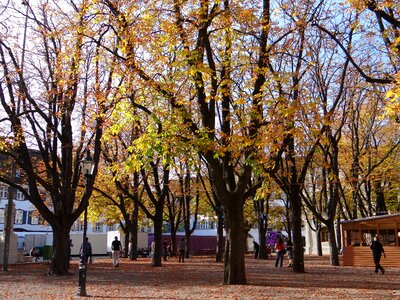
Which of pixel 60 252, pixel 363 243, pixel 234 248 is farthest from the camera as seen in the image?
pixel 363 243

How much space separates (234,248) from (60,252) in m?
8.11

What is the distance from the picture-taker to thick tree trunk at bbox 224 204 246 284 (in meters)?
14.1

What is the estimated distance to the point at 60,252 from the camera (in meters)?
18.5

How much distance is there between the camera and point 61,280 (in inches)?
648

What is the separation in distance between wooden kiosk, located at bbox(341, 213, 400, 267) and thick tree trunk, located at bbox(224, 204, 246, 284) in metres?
13.6

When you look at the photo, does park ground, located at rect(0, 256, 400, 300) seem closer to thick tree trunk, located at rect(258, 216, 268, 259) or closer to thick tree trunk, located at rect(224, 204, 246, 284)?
thick tree trunk, located at rect(224, 204, 246, 284)

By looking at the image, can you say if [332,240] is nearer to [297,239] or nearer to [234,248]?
[297,239]

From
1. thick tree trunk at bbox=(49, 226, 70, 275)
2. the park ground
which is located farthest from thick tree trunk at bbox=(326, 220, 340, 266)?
thick tree trunk at bbox=(49, 226, 70, 275)

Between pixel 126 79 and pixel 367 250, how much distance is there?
1879cm

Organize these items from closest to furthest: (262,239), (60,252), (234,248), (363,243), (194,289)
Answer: (194,289)
(234,248)
(60,252)
(363,243)
(262,239)

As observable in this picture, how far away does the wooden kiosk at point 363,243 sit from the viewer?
25203 millimetres

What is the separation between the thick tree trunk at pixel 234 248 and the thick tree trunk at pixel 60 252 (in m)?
7.71

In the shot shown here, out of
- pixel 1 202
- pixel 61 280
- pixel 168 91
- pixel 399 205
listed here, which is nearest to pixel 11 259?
pixel 61 280

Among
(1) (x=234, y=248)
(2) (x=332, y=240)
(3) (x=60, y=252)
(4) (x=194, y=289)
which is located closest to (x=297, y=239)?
(2) (x=332, y=240)
